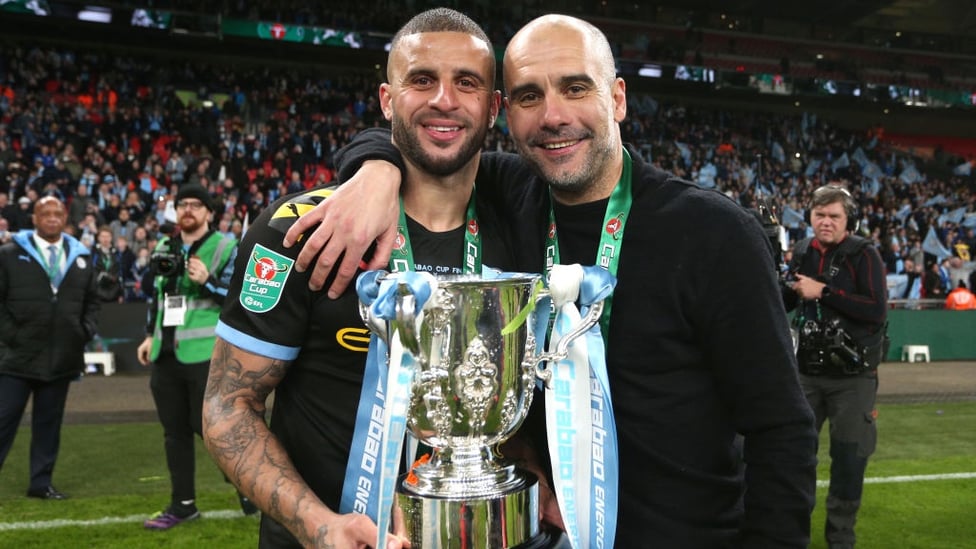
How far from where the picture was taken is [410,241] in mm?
1954

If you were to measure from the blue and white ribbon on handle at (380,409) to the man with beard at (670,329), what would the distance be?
0.24 metres

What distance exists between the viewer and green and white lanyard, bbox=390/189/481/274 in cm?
188

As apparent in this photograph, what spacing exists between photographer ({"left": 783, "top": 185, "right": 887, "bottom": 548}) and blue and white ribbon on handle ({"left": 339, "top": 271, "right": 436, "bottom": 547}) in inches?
135

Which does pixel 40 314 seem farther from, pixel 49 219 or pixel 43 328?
pixel 49 219

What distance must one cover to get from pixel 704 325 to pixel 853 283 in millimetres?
3389

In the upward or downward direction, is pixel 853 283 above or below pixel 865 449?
above

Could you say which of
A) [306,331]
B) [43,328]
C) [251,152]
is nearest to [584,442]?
[306,331]

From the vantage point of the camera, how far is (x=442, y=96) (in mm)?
1889

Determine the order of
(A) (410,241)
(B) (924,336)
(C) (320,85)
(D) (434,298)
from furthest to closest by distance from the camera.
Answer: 1. (C) (320,85)
2. (B) (924,336)
3. (A) (410,241)
4. (D) (434,298)

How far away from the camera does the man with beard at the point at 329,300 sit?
70.8 inches

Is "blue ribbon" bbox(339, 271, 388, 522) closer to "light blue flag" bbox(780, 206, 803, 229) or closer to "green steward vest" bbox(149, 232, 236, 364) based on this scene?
"green steward vest" bbox(149, 232, 236, 364)

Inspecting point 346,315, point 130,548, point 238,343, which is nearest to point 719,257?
point 346,315

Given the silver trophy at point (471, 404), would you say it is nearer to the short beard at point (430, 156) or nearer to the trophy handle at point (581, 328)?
the trophy handle at point (581, 328)

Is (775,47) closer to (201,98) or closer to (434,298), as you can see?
(201,98)
